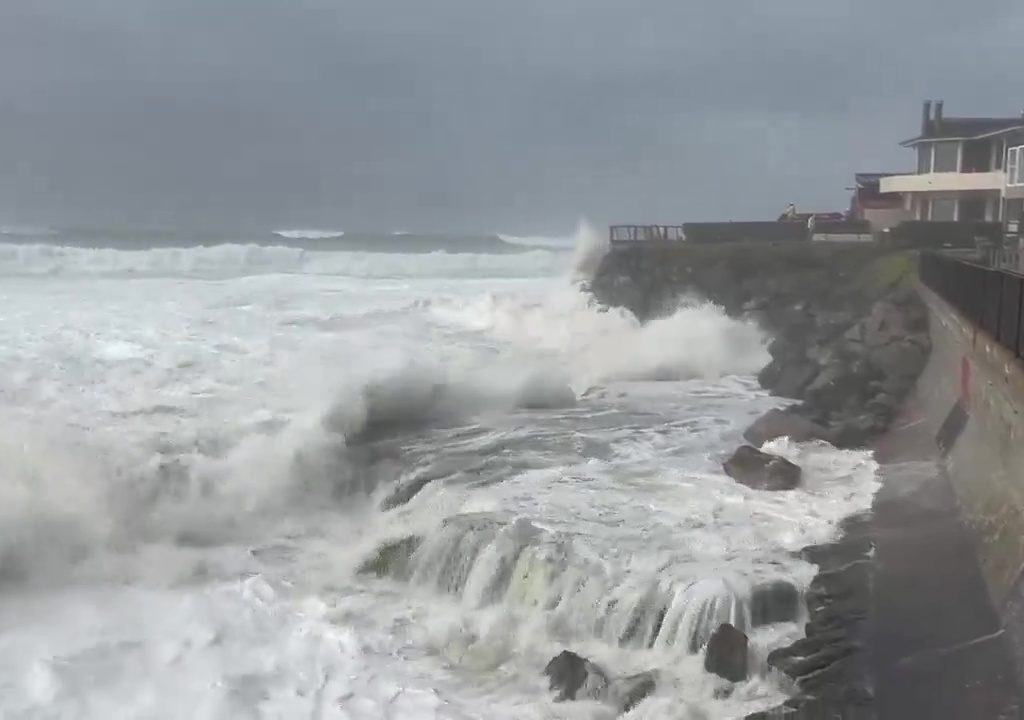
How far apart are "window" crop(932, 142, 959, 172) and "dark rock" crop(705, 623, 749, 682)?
1399 inches

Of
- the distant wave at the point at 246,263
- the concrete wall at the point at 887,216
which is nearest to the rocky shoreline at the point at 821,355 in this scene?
the concrete wall at the point at 887,216

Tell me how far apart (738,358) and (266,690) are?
667 inches

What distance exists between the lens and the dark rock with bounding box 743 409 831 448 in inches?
579

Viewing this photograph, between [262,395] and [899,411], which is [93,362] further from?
[899,411]

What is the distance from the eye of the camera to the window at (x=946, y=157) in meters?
38.4

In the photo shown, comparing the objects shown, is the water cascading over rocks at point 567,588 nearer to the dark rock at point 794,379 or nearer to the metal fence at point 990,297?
the metal fence at point 990,297

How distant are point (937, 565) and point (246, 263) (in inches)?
1791

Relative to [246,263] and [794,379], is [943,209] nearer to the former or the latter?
[794,379]

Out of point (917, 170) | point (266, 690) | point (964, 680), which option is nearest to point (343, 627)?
point (266, 690)

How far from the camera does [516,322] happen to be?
2966cm

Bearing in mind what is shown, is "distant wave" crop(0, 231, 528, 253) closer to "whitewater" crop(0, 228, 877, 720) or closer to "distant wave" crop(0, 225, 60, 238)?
"distant wave" crop(0, 225, 60, 238)

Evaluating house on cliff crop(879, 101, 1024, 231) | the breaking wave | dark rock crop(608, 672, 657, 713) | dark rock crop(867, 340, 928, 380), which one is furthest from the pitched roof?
dark rock crop(608, 672, 657, 713)

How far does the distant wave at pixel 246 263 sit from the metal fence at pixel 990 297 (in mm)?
32459

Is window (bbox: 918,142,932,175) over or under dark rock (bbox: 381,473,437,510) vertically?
over
